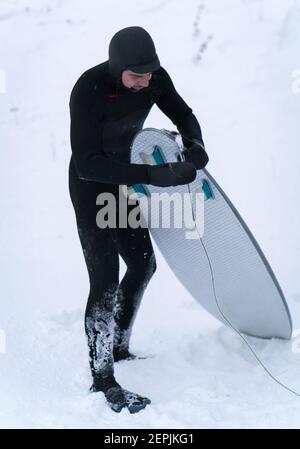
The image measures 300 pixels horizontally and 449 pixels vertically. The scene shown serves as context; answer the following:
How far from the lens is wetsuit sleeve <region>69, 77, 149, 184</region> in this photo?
252cm

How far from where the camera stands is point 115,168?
252cm

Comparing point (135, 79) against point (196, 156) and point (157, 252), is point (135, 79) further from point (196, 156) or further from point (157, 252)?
point (157, 252)

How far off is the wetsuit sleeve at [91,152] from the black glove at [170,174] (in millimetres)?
25

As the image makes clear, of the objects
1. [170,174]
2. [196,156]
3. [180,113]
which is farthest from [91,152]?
[180,113]

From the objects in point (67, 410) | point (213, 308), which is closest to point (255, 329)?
point (213, 308)

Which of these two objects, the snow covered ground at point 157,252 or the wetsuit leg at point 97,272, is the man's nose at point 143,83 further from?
the snow covered ground at point 157,252

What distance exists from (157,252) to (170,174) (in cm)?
189

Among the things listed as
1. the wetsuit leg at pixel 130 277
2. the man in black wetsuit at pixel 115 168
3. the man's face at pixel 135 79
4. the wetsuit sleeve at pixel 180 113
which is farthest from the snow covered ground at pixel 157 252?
the man's face at pixel 135 79

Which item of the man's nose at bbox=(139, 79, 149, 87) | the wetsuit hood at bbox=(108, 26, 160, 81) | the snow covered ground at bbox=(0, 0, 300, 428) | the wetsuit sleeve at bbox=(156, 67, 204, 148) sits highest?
the wetsuit hood at bbox=(108, 26, 160, 81)

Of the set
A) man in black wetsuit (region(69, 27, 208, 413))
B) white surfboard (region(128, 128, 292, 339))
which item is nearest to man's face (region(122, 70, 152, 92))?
man in black wetsuit (region(69, 27, 208, 413))

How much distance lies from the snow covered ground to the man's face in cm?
115

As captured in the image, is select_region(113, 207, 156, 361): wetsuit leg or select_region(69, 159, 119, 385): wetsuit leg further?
select_region(113, 207, 156, 361): wetsuit leg

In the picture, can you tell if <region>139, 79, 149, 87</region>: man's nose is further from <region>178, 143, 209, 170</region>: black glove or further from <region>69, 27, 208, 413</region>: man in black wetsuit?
<region>178, 143, 209, 170</region>: black glove

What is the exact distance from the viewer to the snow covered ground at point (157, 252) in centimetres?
281
